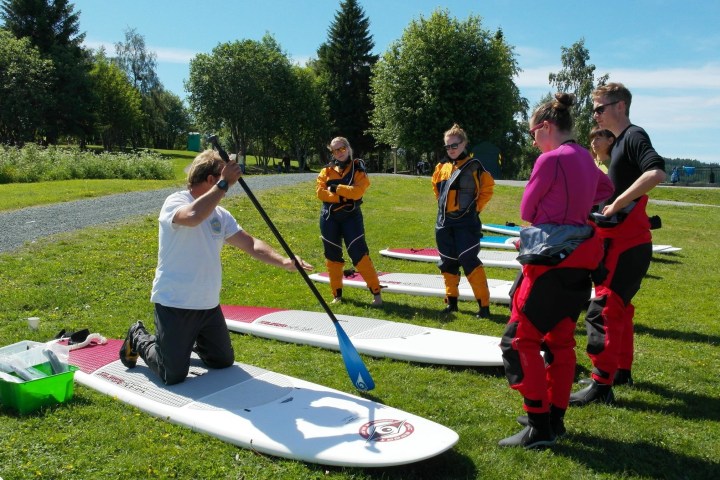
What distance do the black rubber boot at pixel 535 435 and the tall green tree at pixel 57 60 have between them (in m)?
46.9

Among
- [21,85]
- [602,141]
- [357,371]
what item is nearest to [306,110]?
[21,85]

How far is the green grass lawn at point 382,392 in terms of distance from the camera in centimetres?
345

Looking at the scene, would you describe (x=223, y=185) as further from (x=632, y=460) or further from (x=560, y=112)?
(x=632, y=460)

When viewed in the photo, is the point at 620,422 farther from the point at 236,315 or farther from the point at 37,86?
the point at 37,86

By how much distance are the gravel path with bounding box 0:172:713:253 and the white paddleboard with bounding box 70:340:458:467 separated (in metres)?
6.60

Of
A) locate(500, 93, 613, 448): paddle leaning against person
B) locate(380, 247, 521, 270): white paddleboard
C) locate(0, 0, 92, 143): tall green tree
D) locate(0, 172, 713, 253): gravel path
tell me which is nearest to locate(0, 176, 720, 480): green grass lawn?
locate(380, 247, 521, 270): white paddleboard

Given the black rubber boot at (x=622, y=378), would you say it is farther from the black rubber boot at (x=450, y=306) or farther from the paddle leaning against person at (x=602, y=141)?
the black rubber boot at (x=450, y=306)

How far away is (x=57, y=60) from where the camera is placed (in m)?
43.7

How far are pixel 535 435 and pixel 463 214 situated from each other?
3.32 meters

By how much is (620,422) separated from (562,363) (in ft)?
2.81

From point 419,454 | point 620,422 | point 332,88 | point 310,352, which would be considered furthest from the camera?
point 332,88

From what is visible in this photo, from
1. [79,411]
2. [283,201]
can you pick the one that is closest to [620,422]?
[79,411]

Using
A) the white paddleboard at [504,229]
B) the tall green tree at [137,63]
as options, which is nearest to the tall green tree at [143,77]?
the tall green tree at [137,63]

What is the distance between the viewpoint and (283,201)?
1712 centimetres
